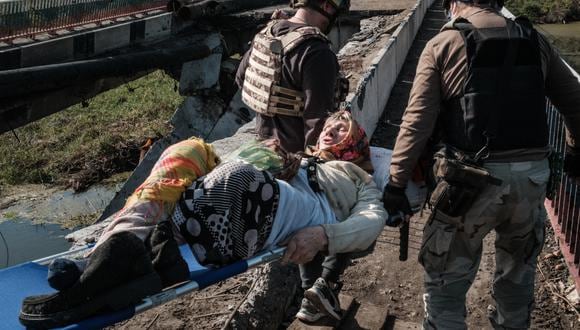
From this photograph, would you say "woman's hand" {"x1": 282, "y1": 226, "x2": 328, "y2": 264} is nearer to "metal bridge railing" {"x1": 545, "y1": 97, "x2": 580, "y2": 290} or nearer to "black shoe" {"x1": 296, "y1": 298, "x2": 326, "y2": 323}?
"black shoe" {"x1": 296, "y1": 298, "x2": 326, "y2": 323}

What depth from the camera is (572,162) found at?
3594mm

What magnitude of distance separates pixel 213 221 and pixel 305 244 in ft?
1.45

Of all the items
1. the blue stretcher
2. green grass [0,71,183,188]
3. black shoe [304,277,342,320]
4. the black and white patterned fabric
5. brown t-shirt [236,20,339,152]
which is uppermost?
brown t-shirt [236,20,339,152]

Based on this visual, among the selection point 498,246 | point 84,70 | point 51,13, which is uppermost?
point 498,246

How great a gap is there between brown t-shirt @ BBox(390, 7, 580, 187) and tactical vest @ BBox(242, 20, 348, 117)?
2.21ft

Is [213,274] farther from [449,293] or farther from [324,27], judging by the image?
[324,27]

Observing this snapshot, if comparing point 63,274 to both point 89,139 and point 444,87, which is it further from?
point 89,139

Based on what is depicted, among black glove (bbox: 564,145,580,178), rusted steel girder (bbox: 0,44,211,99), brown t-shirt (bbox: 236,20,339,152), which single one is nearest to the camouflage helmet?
brown t-shirt (bbox: 236,20,339,152)

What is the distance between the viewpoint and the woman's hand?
116 inches

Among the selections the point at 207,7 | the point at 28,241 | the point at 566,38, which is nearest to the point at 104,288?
the point at 28,241

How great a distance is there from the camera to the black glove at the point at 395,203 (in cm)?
329

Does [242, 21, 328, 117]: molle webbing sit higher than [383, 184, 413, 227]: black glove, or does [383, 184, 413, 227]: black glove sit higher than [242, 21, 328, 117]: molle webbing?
[242, 21, 328, 117]: molle webbing

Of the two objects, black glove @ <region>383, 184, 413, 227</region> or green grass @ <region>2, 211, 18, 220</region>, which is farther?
green grass @ <region>2, 211, 18, 220</region>

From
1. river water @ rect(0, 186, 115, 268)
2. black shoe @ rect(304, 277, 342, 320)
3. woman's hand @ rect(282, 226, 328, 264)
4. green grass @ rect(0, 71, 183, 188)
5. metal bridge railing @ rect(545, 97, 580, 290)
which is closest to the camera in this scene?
woman's hand @ rect(282, 226, 328, 264)
